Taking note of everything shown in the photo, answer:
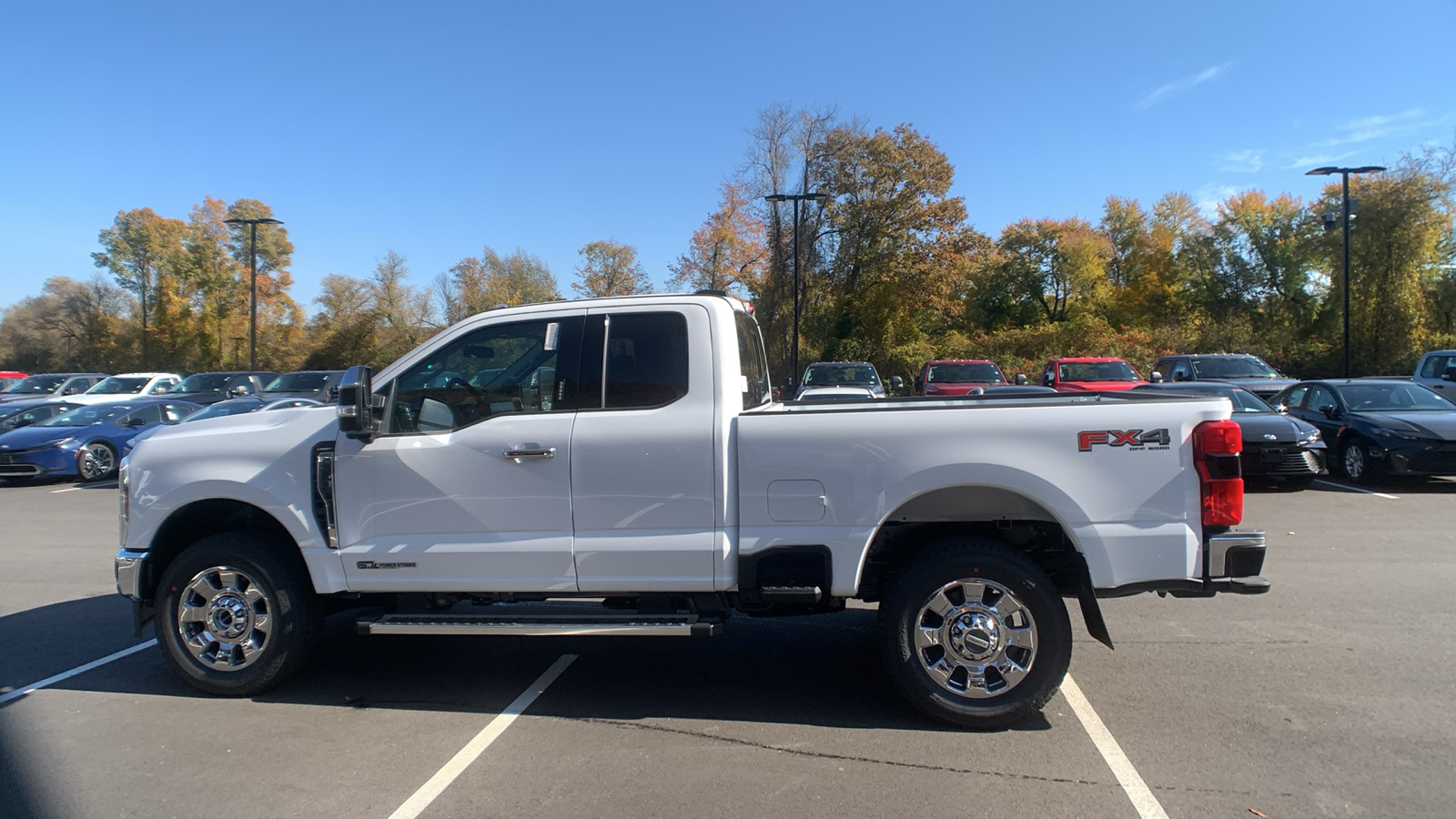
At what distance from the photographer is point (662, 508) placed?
14.3 feet

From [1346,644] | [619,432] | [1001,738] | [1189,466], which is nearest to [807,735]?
[1001,738]

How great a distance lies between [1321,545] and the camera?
8.57 m

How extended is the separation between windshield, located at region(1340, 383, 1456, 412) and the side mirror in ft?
46.4

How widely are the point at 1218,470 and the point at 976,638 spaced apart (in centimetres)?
137

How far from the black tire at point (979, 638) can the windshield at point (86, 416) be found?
1737 centimetres

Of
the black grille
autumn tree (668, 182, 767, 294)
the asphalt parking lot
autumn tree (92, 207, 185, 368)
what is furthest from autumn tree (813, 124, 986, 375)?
autumn tree (92, 207, 185, 368)

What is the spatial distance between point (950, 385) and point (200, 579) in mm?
16957

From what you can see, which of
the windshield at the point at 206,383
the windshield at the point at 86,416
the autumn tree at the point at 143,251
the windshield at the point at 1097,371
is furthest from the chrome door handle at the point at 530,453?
the autumn tree at the point at 143,251

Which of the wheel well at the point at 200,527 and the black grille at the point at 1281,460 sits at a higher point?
the wheel well at the point at 200,527

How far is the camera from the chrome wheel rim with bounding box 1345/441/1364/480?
41.0 feet

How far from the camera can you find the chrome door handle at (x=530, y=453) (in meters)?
4.42

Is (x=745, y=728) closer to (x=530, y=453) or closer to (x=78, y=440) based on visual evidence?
(x=530, y=453)

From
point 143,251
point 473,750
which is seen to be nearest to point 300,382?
point 473,750

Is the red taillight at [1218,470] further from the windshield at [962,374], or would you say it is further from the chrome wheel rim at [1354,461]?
the windshield at [962,374]
